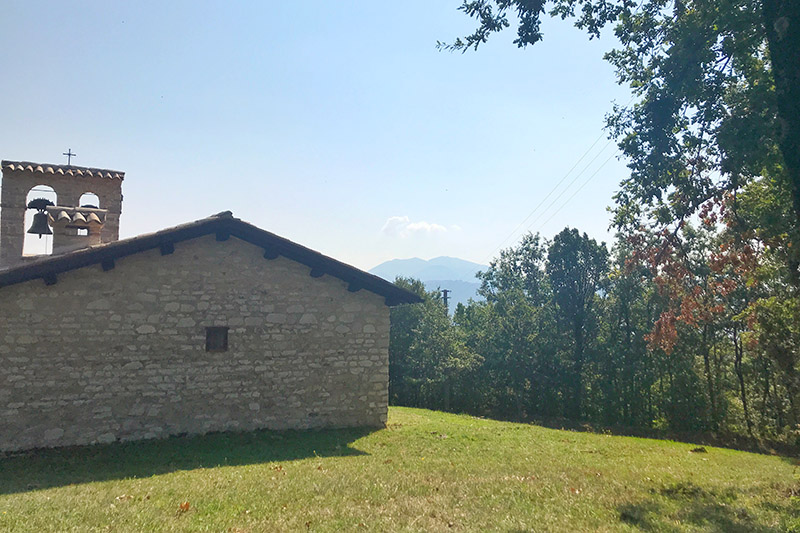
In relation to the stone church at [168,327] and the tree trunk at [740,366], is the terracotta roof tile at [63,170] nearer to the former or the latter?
the stone church at [168,327]

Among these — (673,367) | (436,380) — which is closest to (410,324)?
(436,380)

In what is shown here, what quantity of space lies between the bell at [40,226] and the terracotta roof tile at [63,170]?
1157 mm

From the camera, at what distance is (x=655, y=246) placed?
537 inches

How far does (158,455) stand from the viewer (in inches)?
388

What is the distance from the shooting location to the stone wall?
10.3m

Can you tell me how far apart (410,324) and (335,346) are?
26.6 m

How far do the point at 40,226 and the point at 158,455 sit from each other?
7.48 meters

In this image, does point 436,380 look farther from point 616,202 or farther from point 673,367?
point 616,202

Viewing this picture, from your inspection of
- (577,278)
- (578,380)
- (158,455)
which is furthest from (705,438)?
(158,455)

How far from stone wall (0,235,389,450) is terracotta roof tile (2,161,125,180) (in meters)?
4.17

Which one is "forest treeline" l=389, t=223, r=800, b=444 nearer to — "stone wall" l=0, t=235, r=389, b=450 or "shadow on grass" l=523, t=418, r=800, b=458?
"shadow on grass" l=523, t=418, r=800, b=458

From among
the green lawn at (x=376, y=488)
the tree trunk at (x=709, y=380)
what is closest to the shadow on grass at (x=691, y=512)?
the green lawn at (x=376, y=488)

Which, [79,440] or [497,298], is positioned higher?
[497,298]

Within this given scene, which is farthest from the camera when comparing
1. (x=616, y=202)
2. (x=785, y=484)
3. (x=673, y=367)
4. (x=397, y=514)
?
(x=673, y=367)
